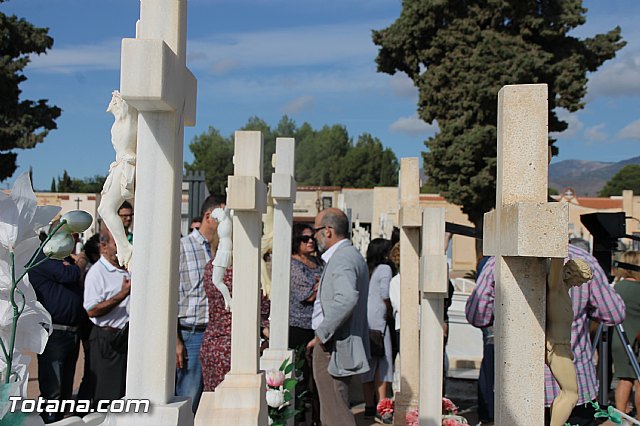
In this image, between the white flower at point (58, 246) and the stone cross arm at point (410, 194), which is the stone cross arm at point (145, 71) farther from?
the stone cross arm at point (410, 194)

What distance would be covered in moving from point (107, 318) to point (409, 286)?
7.45 ft

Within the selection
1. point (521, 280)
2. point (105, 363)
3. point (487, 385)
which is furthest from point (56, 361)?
point (521, 280)

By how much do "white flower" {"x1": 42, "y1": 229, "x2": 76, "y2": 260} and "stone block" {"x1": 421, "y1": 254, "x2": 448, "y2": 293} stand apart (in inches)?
112

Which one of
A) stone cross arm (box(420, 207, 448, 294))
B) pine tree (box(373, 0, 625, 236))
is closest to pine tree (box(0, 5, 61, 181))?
pine tree (box(373, 0, 625, 236))

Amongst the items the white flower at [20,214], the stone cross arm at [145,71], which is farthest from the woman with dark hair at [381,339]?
the white flower at [20,214]

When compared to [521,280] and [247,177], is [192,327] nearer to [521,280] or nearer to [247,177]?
[247,177]

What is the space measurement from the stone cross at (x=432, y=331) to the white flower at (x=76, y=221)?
9.16ft

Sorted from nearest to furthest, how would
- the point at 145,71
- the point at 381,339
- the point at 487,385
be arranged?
1. the point at 145,71
2. the point at 487,385
3. the point at 381,339

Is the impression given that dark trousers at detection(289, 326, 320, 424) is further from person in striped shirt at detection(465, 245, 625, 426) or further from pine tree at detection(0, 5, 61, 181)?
pine tree at detection(0, 5, 61, 181)

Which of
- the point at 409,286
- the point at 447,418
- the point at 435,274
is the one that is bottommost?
the point at 447,418

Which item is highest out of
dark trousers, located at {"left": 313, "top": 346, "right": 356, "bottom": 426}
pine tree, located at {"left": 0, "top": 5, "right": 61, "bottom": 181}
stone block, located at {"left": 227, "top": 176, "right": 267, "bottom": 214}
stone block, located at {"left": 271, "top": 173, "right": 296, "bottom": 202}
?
pine tree, located at {"left": 0, "top": 5, "right": 61, "bottom": 181}

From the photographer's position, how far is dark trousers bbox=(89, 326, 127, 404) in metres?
5.06

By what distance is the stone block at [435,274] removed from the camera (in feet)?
12.8

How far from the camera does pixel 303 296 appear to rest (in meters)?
5.85
